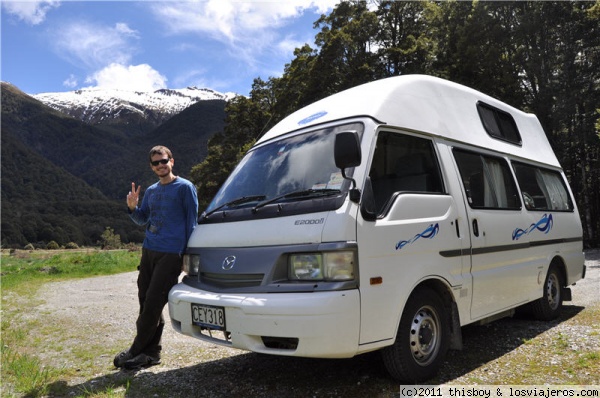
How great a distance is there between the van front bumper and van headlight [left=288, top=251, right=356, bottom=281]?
5.1 inches

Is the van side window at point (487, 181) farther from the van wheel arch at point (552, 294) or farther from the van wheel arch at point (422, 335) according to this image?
the van wheel arch at point (552, 294)

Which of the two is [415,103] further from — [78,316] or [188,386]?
[78,316]

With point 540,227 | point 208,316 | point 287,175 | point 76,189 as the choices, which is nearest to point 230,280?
point 208,316

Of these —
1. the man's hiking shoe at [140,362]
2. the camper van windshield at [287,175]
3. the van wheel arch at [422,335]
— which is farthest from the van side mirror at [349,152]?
the man's hiking shoe at [140,362]

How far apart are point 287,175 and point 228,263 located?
0.92 m

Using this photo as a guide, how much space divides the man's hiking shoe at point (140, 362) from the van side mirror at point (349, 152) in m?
2.87

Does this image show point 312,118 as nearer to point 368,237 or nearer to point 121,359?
point 368,237

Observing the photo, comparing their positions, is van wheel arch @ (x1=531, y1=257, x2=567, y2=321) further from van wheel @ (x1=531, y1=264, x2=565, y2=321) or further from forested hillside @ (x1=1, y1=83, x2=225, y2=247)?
forested hillside @ (x1=1, y1=83, x2=225, y2=247)

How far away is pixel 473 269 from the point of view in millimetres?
4266

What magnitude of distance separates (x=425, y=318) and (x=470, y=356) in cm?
120

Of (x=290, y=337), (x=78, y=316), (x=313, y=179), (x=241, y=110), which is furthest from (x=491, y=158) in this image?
(x=241, y=110)

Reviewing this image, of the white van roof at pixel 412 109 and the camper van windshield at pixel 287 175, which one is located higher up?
the white van roof at pixel 412 109

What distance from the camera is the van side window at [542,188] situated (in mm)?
5613

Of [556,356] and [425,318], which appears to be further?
[556,356]
